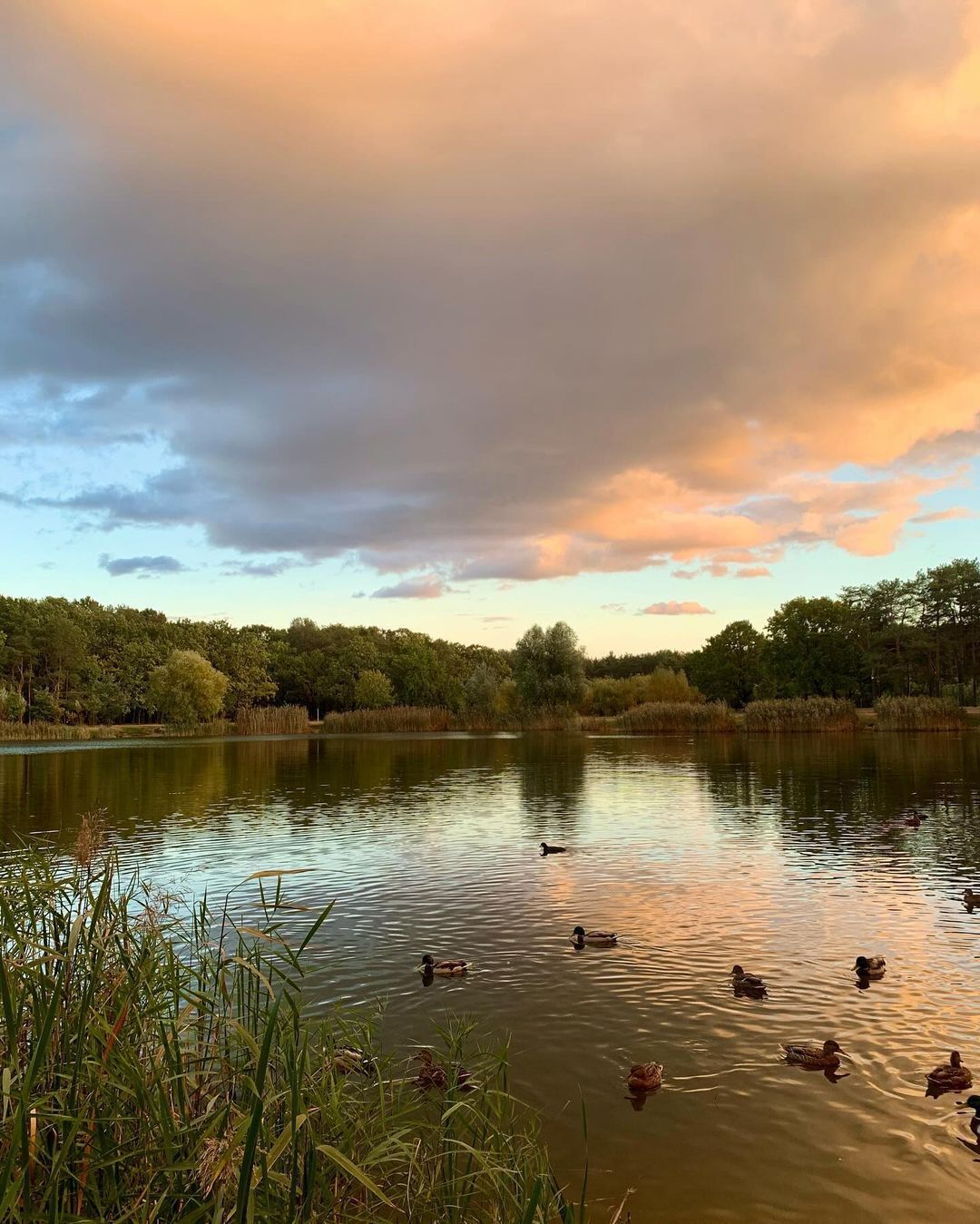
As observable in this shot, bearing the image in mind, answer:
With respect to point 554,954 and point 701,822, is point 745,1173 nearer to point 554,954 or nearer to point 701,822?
point 554,954

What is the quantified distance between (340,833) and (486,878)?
21.2 ft

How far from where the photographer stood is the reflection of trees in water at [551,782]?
26.0m

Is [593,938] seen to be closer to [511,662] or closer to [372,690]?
[511,662]

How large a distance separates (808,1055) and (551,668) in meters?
75.2

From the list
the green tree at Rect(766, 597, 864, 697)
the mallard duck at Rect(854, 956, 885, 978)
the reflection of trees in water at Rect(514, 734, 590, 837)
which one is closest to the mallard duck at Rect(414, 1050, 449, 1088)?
the mallard duck at Rect(854, 956, 885, 978)

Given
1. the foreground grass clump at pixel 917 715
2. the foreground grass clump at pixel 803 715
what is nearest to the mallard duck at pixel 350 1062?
the foreground grass clump at pixel 803 715

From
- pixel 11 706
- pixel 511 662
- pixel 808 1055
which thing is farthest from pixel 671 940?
pixel 511 662

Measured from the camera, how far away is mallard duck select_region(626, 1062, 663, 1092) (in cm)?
817

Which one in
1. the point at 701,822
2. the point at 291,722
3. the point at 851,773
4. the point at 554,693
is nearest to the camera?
the point at 701,822

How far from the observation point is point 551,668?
83.9m

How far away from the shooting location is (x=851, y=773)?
1417 inches

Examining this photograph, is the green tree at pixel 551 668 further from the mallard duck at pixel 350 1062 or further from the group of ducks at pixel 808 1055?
the mallard duck at pixel 350 1062

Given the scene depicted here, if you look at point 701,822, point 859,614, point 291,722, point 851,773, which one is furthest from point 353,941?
point 859,614

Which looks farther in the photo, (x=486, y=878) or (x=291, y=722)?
(x=291, y=722)
